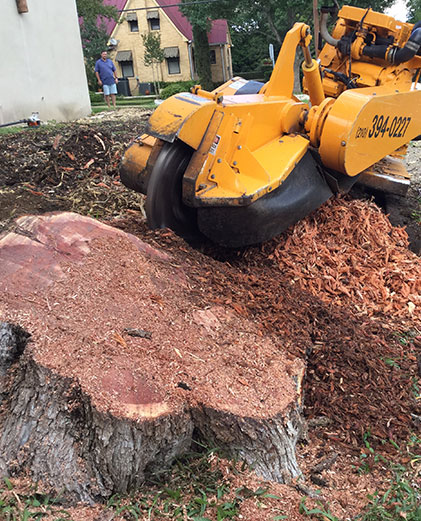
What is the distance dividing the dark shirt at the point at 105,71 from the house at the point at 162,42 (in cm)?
2259

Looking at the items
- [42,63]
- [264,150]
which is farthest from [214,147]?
[42,63]

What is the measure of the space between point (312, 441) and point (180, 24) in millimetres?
37295

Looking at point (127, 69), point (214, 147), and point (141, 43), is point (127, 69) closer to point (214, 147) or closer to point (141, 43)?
point (141, 43)

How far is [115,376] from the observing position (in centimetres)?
224

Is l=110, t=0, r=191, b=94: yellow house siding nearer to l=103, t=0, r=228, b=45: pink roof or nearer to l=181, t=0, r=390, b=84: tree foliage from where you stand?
l=103, t=0, r=228, b=45: pink roof

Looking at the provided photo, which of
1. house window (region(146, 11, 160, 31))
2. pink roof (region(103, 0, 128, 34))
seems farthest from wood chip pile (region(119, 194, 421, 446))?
pink roof (region(103, 0, 128, 34))

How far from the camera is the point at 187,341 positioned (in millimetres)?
2629

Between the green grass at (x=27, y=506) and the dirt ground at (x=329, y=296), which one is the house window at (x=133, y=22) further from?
the green grass at (x=27, y=506)

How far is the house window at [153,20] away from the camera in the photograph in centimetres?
3553

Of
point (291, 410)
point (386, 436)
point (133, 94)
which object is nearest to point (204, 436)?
point (291, 410)

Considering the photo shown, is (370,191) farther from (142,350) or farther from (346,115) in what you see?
(142,350)

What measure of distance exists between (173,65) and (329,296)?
35834 mm

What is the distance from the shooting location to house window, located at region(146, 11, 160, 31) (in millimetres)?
35531

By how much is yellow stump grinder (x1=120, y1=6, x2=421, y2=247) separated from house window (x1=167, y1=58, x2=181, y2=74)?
33929mm
